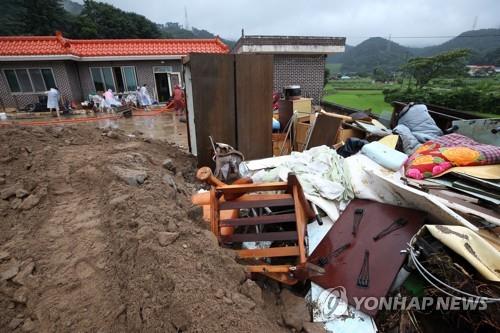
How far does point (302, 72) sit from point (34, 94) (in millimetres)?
12639

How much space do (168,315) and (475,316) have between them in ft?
6.26

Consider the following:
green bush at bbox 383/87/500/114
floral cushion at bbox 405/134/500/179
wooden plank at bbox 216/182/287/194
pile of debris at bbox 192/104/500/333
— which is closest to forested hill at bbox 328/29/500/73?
green bush at bbox 383/87/500/114

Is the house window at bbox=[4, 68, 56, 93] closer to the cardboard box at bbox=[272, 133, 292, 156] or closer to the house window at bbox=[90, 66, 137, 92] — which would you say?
the house window at bbox=[90, 66, 137, 92]

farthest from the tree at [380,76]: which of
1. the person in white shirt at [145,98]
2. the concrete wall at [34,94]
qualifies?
the concrete wall at [34,94]

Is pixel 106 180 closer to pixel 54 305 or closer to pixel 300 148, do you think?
pixel 54 305

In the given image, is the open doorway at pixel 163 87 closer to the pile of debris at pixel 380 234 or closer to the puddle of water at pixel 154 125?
the puddle of water at pixel 154 125

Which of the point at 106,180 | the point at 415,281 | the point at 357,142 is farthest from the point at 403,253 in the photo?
the point at 106,180

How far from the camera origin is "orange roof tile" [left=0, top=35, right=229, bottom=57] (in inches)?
427

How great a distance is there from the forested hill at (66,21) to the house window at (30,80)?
58.2 feet

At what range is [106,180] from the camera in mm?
2832

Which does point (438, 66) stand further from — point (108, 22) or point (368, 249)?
point (108, 22)

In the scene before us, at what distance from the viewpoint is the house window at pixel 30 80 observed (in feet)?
36.9

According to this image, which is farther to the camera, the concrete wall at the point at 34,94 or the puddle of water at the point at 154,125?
the concrete wall at the point at 34,94

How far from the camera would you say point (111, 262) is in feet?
6.00
